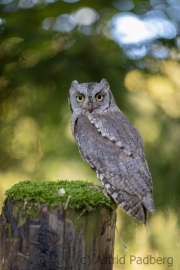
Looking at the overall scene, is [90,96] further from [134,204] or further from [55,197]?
[55,197]

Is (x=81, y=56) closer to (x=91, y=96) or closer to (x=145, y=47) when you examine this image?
(x=91, y=96)

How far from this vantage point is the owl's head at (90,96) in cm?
332

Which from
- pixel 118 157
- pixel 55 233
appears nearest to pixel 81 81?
pixel 118 157

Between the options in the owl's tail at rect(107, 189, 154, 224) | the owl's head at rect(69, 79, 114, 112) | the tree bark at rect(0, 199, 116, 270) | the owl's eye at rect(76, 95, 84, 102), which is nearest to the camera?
the tree bark at rect(0, 199, 116, 270)

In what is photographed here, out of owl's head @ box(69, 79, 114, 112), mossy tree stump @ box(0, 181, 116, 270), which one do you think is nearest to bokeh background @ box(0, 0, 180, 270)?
owl's head @ box(69, 79, 114, 112)

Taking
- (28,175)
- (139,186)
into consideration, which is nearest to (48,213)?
(139,186)

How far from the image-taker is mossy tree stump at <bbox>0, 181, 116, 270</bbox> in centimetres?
231

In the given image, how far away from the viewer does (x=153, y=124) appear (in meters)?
3.48

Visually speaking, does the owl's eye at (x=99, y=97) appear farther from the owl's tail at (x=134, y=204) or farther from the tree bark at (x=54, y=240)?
the tree bark at (x=54, y=240)

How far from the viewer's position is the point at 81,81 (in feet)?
11.5

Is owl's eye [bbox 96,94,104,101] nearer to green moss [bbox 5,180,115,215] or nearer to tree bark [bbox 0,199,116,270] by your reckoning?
green moss [bbox 5,180,115,215]

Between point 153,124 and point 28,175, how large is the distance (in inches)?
49.5

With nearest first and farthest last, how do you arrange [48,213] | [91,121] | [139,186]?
[48,213] < [139,186] < [91,121]

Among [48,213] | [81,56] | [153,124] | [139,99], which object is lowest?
[48,213]
